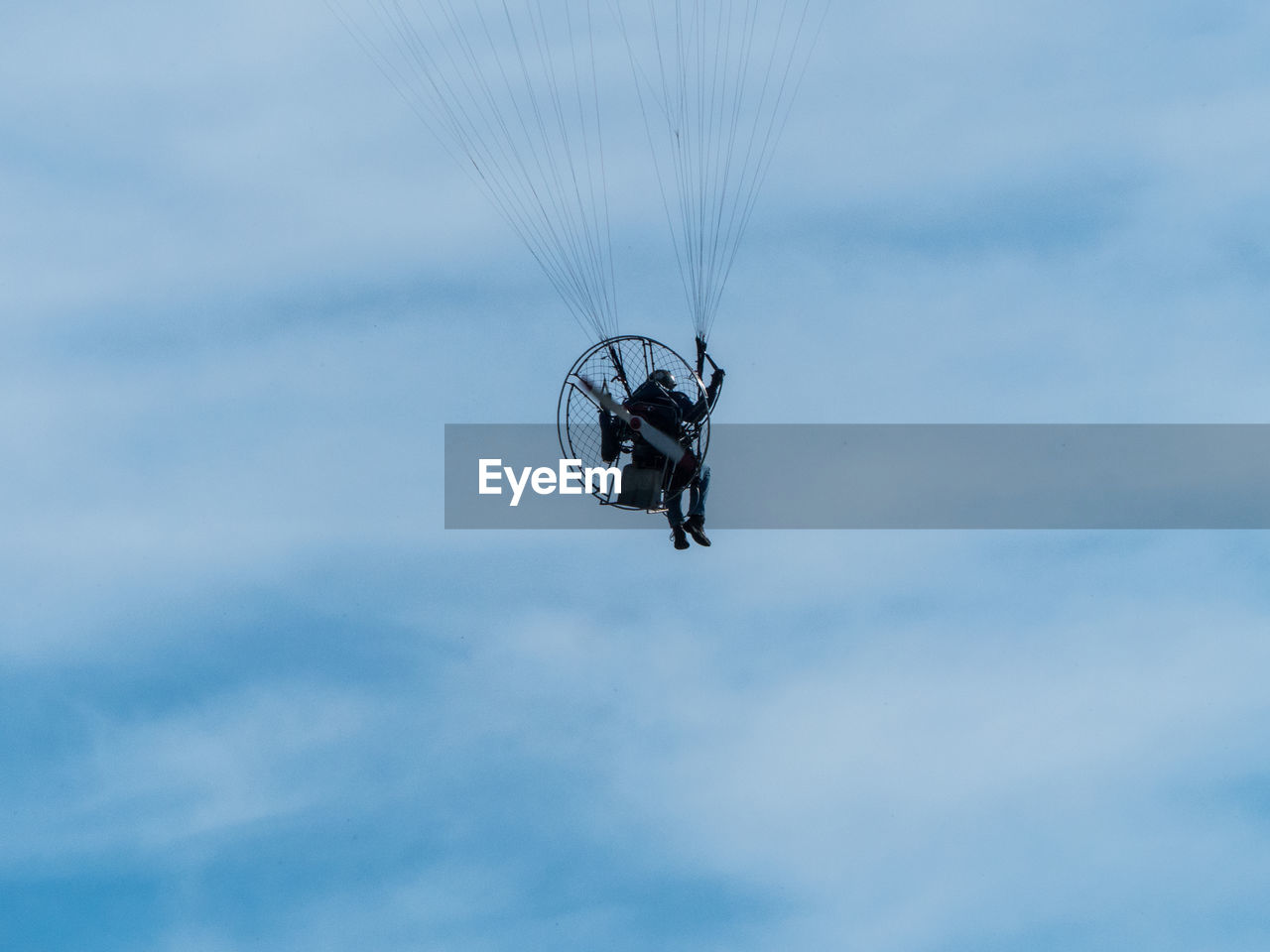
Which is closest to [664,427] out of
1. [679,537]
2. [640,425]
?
[640,425]

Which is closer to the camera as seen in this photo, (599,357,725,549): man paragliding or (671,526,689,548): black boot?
(599,357,725,549): man paragliding

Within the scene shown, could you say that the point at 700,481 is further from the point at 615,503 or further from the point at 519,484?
the point at 519,484

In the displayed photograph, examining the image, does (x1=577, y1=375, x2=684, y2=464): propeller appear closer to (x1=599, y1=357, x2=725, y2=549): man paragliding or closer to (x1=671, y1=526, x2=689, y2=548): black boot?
(x1=599, y1=357, x2=725, y2=549): man paragliding

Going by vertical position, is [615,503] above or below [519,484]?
below

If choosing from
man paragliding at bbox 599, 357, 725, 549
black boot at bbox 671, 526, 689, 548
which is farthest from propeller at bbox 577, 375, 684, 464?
black boot at bbox 671, 526, 689, 548

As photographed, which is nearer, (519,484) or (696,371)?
(696,371)

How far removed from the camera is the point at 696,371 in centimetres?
3478

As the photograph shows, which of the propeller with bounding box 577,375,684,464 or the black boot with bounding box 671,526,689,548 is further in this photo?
the black boot with bounding box 671,526,689,548

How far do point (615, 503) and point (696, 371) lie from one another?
2522 mm

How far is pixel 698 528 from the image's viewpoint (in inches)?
1436

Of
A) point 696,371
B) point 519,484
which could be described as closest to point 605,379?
Result: point 696,371

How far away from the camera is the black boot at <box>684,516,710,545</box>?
36375 mm

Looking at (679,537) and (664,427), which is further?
(679,537)

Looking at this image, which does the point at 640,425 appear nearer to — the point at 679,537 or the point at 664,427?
the point at 664,427
